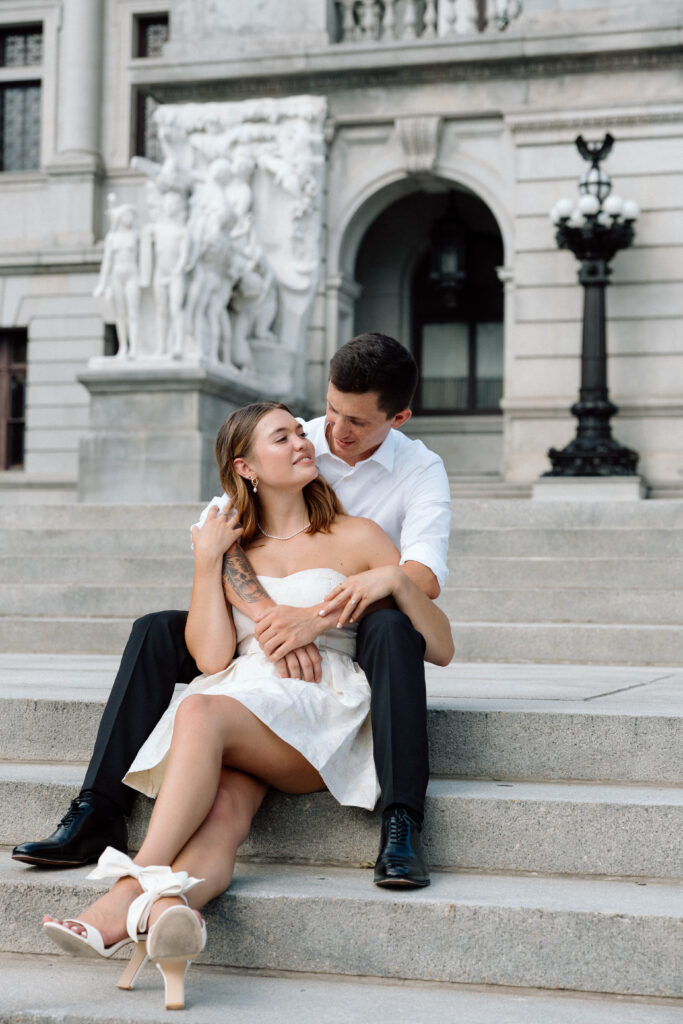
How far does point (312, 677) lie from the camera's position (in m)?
3.27

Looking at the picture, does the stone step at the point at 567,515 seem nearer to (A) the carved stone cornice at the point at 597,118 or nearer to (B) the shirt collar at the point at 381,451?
(B) the shirt collar at the point at 381,451

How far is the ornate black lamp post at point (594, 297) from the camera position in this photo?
40.2ft

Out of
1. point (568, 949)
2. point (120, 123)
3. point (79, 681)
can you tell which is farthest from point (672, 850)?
point (120, 123)

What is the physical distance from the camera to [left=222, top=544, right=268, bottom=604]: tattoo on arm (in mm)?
3406

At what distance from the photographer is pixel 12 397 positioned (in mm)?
19719

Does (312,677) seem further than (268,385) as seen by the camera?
No

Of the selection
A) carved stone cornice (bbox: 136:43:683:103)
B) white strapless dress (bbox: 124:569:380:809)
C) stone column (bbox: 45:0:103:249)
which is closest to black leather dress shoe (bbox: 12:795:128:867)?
white strapless dress (bbox: 124:569:380:809)

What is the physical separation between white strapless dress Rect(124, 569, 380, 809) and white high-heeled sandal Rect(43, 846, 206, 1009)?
410mm

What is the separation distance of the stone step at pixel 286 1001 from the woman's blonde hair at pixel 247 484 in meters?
1.24

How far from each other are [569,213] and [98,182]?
377 inches

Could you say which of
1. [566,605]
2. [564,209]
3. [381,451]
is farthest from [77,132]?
[381,451]

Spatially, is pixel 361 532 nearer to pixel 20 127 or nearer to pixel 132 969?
pixel 132 969

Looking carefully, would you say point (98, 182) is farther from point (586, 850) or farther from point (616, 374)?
point (586, 850)

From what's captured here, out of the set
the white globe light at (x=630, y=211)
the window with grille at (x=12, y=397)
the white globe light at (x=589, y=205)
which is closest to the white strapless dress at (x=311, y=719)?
the white globe light at (x=589, y=205)
